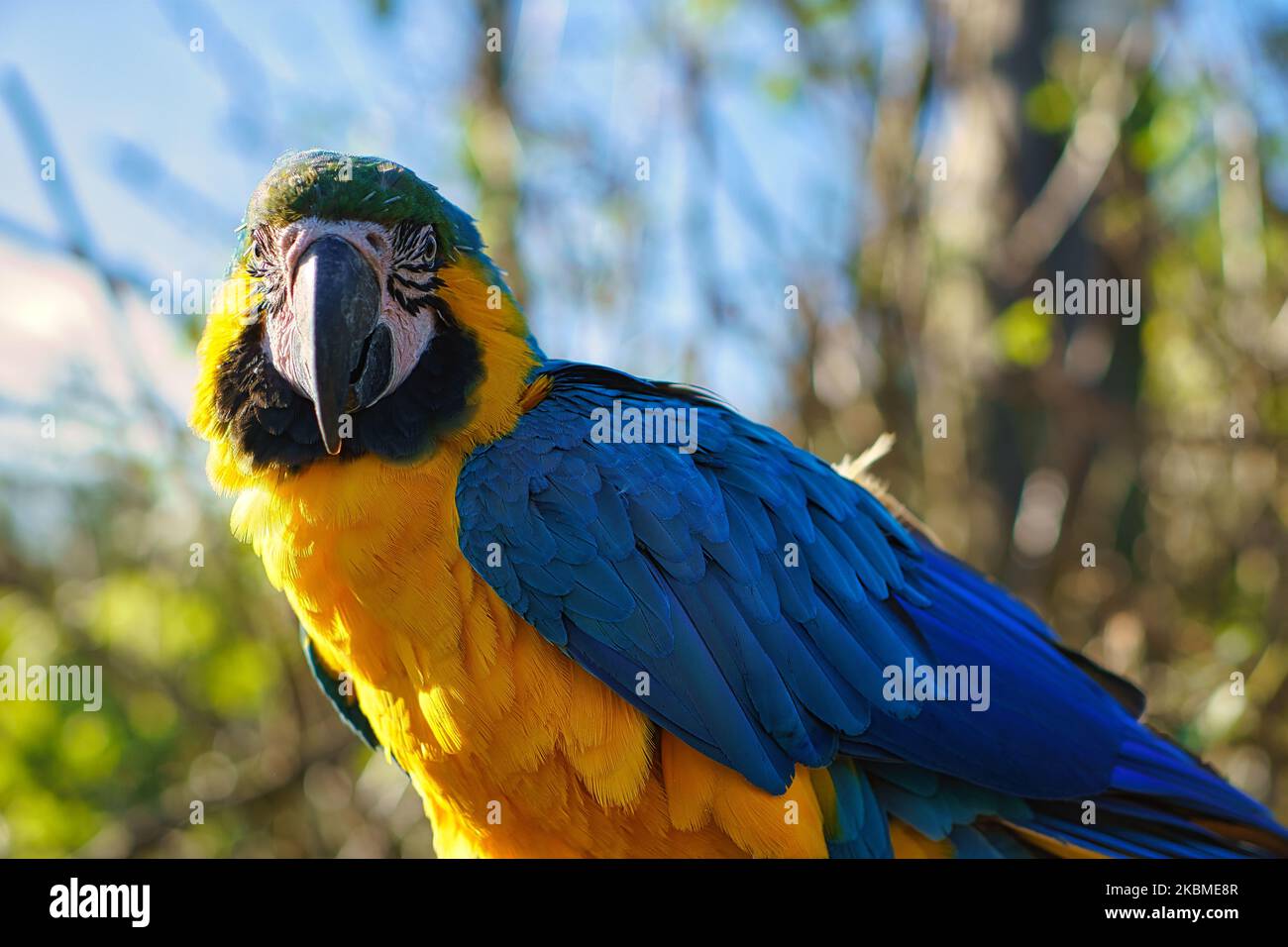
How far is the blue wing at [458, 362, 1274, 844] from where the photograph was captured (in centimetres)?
197

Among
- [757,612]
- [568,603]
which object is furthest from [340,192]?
[757,612]

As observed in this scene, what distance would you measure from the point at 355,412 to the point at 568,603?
22.5 inches

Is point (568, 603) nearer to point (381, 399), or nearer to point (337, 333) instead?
point (381, 399)

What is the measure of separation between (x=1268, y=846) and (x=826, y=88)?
3.39m

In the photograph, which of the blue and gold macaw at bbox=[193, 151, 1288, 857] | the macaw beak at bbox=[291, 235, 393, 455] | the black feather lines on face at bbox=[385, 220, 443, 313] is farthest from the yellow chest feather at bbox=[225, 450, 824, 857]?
the black feather lines on face at bbox=[385, 220, 443, 313]

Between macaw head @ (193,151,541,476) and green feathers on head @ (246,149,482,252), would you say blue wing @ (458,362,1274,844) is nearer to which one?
macaw head @ (193,151,541,476)

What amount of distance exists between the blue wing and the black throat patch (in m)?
0.13

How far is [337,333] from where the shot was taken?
1.87 metres

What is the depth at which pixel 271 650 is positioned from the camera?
4098 millimetres

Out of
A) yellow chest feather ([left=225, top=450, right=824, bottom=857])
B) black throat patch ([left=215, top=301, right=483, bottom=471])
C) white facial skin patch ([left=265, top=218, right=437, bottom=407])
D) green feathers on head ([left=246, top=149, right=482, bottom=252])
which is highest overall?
green feathers on head ([left=246, top=149, right=482, bottom=252])

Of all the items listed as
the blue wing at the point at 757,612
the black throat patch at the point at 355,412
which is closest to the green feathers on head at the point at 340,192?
the black throat patch at the point at 355,412

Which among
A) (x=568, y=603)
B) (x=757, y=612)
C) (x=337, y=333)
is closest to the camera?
(x=337, y=333)

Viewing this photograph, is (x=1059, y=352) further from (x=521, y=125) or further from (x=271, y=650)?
(x=271, y=650)

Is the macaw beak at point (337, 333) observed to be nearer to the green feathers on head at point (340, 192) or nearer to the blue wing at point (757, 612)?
the green feathers on head at point (340, 192)
